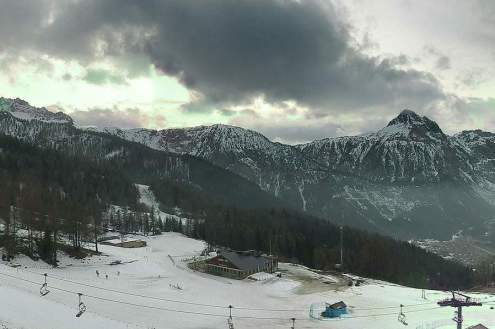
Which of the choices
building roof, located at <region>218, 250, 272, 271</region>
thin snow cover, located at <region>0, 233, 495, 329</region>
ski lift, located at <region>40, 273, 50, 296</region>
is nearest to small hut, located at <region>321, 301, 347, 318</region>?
thin snow cover, located at <region>0, 233, 495, 329</region>

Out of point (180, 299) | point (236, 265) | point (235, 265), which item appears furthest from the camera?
point (235, 265)

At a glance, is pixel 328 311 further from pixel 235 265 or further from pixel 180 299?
pixel 235 265

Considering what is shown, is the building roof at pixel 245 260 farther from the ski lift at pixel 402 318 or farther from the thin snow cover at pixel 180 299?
the ski lift at pixel 402 318

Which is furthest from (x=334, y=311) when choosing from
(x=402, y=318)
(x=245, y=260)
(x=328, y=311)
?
(x=245, y=260)

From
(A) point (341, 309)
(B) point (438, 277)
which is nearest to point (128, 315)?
(A) point (341, 309)

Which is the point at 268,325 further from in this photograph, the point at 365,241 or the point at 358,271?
the point at 365,241

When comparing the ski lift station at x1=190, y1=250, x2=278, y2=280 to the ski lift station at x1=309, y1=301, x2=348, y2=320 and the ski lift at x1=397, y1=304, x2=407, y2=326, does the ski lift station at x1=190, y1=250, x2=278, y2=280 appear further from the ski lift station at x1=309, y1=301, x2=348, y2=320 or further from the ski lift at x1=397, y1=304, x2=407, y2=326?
the ski lift at x1=397, y1=304, x2=407, y2=326
